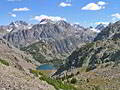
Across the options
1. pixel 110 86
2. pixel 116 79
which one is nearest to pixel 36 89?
pixel 110 86

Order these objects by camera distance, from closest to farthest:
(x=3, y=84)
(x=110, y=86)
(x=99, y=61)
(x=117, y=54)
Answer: (x=3, y=84) < (x=110, y=86) < (x=117, y=54) < (x=99, y=61)

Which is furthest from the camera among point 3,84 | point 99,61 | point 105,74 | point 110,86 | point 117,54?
point 99,61

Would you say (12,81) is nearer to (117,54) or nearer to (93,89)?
(93,89)

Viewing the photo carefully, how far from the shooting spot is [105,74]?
411 ft

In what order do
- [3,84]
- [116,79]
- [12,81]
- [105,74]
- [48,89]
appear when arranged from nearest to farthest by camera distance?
[3,84] → [12,81] → [48,89] → [116,79] → [105,74]

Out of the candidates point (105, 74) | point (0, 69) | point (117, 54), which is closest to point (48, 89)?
point (0, 69)

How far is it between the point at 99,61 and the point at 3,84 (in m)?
169

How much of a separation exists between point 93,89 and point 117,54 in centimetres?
10077


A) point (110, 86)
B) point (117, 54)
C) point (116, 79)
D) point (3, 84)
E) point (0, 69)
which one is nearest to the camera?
point (3, 84)

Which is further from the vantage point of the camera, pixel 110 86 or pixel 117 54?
pixel 117 54

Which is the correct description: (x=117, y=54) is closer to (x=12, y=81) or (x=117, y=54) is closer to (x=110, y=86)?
(x=110, y=86)

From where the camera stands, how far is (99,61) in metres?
195

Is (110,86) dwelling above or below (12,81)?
below

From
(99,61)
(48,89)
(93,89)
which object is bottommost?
(99,61)
